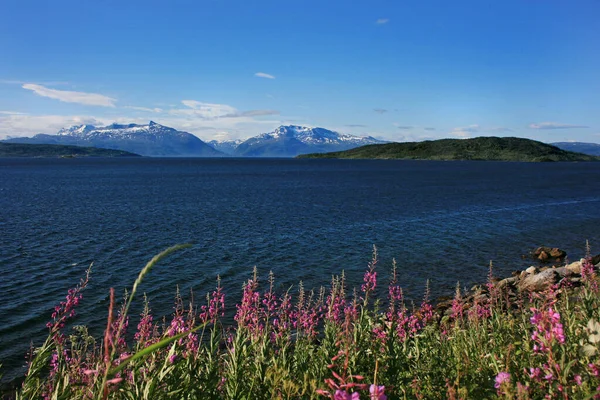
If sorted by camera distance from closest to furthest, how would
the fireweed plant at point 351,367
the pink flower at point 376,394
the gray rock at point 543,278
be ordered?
1. the pink flower at point 376,394
2. the fireweed plant at point 351,367
3. the gray rock at point 543,278

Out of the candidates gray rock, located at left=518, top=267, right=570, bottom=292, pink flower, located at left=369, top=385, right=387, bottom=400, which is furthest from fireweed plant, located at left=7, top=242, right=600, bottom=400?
gray rock, located at left=518, top=267, right=570, bottom=292

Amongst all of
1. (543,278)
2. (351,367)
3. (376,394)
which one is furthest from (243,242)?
(376,394)

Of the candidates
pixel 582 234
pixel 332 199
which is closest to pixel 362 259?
pixel 582 234

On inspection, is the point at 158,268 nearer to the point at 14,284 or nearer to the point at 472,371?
the point at 14,284

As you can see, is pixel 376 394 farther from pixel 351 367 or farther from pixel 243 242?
pixel 243 242

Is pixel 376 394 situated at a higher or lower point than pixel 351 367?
higher

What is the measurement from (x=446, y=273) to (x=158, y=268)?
753 inches

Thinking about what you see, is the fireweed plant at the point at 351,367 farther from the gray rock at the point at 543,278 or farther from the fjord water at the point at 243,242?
the gray rock at the point at 543,278

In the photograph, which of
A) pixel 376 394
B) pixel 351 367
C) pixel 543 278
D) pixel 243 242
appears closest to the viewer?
pixel 376 394

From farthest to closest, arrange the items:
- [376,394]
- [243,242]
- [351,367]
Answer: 1. [243,242]
2. [351,367]
3. [376,394]

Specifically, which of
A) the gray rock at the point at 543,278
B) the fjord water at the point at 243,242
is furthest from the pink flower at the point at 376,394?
the gray rock at the point at 543,278

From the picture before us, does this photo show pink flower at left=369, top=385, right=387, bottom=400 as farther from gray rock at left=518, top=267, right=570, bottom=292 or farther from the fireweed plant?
gray rock at left=518, top=267, right=570, bottom=292

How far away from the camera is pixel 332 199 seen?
244ft

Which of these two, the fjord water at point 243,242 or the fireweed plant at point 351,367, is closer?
the fireweed plant at point 351,367
